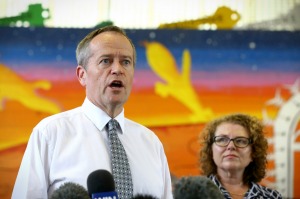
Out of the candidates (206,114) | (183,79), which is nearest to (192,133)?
(206,114)

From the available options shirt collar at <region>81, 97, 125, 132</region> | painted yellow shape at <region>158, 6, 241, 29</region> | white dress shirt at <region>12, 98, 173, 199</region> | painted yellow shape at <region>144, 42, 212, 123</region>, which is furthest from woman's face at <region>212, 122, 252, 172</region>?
painted yellow shape at <region>158, 6, 241, 29</region>

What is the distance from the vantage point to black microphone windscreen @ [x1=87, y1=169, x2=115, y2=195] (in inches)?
33.5

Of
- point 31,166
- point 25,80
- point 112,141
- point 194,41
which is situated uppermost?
point 194,41

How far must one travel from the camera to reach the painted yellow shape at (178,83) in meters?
3.25

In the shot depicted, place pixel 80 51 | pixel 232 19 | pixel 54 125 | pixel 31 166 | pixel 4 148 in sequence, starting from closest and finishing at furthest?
pixel 31 166, pixel 54 125, pixel 80 51, pixel 4 148, pixel 232 19

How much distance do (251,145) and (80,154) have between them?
1003 millimetres

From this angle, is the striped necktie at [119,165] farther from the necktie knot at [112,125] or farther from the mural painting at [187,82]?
the mural painting at [187,82]

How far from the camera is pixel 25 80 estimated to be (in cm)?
313

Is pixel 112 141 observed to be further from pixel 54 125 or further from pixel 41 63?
pixel 41 63

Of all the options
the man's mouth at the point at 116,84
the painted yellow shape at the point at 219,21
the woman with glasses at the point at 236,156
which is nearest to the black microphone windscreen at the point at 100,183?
the man's mouth at the point at 116,84

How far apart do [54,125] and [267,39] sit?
214cm

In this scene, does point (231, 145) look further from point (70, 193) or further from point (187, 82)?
point (70, 193)

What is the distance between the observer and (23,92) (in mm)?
3125

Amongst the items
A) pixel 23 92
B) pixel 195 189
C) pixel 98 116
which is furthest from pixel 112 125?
pixel 23 92
